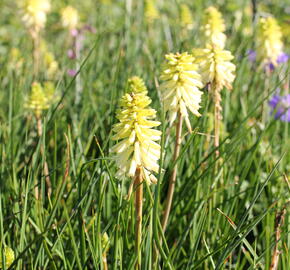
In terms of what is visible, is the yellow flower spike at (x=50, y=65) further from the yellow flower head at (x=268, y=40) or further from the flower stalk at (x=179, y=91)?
the flower stalk at (x=179, y=91)

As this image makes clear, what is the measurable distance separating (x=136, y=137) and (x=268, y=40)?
2.14 m

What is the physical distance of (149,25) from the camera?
5633 mm

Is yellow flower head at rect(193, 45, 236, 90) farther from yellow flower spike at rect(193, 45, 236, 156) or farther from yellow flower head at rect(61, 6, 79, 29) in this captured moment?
yellow flower head at rect(61, 6, 79, 29)

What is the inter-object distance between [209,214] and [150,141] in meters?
0.67

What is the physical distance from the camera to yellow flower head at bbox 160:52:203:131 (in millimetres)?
1959

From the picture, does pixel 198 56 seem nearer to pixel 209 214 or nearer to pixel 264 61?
pixel 209 214

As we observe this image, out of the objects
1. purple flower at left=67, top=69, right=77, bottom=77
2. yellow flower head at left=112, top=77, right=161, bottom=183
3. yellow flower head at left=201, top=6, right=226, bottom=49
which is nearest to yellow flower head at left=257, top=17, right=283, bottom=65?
yellow flower head at left=201, top=6, right=226, bottom=49

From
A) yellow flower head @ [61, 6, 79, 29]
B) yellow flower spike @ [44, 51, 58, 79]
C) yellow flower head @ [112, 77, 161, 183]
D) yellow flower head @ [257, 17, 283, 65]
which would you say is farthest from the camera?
yellow flower head @ [61, 6, 79, 29]

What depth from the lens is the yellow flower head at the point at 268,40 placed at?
3467mm

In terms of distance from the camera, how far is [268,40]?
3496 mm

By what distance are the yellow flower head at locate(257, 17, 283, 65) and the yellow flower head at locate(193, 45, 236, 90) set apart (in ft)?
4.03

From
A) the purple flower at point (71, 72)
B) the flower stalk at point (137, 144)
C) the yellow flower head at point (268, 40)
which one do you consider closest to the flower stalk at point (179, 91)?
the flower stalk at point (137, 144)

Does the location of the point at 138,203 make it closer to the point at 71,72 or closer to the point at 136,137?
the point at 136,137

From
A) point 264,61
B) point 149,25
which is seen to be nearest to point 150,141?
point 264,61
